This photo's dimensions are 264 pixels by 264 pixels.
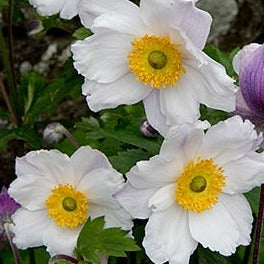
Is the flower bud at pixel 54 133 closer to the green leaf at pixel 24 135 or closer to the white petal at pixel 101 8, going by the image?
the green leaf at pixel 24 135

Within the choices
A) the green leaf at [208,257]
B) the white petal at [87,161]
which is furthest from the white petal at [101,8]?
the green leaf at [208,257]

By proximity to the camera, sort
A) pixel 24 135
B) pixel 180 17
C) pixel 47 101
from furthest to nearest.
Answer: pixel 47 101, pixel 24 135, pixel 180 17

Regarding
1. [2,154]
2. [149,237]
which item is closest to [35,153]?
[149,237]

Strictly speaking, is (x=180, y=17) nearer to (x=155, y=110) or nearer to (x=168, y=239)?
(x=155, y=110)

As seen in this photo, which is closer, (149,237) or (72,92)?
(149,237)

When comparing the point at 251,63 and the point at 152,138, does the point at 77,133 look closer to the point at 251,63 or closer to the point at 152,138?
the point at 152,138

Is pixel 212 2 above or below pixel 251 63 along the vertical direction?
below

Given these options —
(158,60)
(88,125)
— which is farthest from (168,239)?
(88,125)
